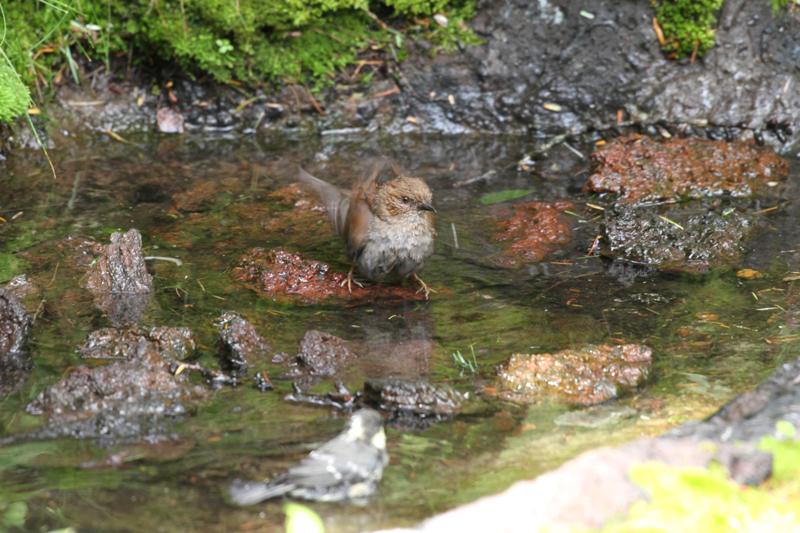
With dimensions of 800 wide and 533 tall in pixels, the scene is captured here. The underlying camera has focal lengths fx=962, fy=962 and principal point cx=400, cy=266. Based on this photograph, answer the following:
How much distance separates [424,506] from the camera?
373 cm

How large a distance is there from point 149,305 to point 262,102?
3.68 metres

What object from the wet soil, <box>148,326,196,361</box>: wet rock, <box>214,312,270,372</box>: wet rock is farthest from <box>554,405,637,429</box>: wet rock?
<box>148,326,196,361</box>: wet rock

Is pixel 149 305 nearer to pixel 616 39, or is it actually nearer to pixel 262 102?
pixel 262 102

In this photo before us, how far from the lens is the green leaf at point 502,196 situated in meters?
7.63

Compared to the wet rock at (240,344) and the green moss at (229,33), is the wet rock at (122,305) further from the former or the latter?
the green moss at (229,33)

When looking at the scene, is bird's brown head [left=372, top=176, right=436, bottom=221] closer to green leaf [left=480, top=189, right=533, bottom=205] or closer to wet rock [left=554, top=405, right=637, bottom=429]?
green leaf [left=480, top=189, right=533, bottom=205]

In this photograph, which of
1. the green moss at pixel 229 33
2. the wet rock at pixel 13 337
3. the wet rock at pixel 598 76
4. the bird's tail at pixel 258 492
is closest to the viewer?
the bird's tail at pixel 258 492

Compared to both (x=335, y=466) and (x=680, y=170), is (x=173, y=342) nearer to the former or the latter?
(x=335, y=466)

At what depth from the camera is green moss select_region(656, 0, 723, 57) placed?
8719 mm

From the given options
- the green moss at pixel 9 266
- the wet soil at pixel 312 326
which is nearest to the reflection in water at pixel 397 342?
the wet soil at pixel 312 326

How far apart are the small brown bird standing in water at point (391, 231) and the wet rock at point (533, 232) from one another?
23.5 inches

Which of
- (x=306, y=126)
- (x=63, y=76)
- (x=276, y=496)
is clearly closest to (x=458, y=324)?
(x=276, y=496)

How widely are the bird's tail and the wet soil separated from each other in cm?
5

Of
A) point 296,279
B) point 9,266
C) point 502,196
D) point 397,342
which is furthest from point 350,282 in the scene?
point 9,266
